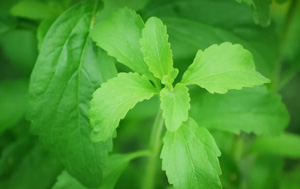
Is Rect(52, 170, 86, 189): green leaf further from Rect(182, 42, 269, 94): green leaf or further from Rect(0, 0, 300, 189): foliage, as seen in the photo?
Rect(182, 42, 269, 94): green leaf

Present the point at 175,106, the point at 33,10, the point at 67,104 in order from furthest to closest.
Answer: the point at 33,10 < the point at 67,104 < the point at 175,106

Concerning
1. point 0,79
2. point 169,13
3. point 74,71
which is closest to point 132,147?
point 0,79

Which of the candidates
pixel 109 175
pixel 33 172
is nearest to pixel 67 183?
pixel 109 175

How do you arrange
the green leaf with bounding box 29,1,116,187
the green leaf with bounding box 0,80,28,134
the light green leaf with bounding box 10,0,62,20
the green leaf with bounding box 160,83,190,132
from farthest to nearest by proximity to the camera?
the green leaf with bounding box 0,80,28,134
the light green leaf with bounding box 10,0,62,20
the green leaf with bounding box 29,1,116,187
the green leaf with bounding box 160,83,190,132

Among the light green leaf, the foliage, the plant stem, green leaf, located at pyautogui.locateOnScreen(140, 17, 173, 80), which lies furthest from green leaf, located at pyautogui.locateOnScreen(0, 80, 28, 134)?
green leaf, located at pyautogui.locateOnScreen(140, 17, 173, 80)

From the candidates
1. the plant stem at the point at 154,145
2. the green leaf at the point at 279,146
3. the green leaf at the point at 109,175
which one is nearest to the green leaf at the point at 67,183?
the green leaf at the point at 109,175

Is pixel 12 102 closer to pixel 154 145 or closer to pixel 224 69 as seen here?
pixel 154 145

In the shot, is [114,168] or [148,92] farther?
[114,168]
